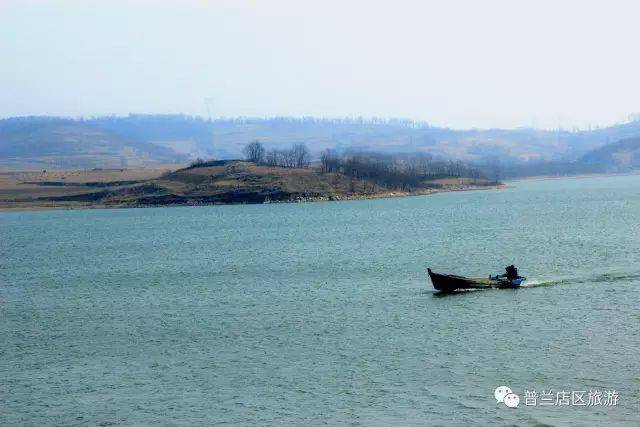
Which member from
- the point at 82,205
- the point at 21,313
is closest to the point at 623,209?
the point at 21,313

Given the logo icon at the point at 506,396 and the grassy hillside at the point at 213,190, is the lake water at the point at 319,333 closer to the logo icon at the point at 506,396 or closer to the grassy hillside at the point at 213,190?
the logo icon at the point at 506,396

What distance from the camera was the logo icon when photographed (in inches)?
1048

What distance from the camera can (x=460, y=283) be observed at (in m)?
47.3

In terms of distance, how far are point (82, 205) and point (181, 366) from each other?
144 meters

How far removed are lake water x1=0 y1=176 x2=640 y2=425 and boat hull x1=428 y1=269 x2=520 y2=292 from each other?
641 millimetres

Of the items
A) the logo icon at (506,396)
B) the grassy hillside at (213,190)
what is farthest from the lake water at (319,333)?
the grassy hillside at (213,190)

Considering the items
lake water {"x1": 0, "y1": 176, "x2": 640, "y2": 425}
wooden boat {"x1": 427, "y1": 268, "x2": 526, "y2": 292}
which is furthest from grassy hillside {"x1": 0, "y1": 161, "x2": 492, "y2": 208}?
wooden boat {"x1": 427, "y1": 268, "x2": 526, "y2": 292}

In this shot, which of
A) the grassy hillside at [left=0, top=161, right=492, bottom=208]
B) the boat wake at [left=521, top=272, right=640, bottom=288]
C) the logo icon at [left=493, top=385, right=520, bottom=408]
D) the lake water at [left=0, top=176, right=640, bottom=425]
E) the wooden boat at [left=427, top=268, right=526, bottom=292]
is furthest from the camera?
the grassy hillside at [left=0, top=161, right=492, bottom=208]

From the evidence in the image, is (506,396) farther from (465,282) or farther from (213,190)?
(213,190)

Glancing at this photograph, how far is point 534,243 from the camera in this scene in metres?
72.8

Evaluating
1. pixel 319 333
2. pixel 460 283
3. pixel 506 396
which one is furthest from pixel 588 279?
pixel 506 396

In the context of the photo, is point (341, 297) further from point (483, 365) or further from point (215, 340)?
point (483, 365)

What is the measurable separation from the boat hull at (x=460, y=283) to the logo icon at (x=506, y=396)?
18.7m

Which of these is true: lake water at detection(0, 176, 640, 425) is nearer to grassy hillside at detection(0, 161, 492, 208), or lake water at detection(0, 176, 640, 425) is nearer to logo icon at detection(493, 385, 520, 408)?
logo icon at detection(493, 385, 520, 408)
